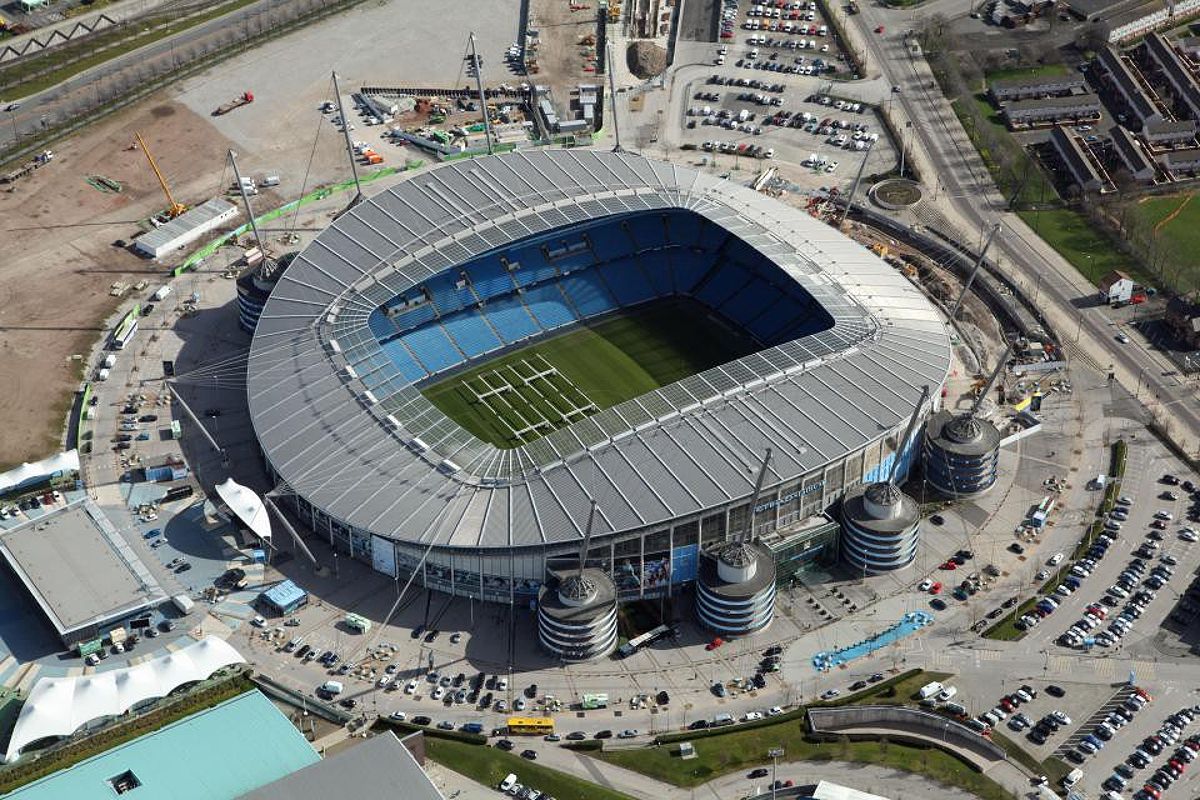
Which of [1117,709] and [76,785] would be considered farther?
[1117,709]

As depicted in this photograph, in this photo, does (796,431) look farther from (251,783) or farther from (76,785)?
(76,785)

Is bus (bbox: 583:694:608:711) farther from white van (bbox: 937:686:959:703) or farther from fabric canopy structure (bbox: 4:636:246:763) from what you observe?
fabric canopy structure (bbox: 4:636:246:763)

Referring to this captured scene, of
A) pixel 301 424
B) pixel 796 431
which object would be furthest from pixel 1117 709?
pixel 301 424

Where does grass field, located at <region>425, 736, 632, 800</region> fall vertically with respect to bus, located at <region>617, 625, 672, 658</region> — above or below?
below

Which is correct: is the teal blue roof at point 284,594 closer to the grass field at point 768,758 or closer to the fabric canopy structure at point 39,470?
the fabric canopy structure at point 39,470

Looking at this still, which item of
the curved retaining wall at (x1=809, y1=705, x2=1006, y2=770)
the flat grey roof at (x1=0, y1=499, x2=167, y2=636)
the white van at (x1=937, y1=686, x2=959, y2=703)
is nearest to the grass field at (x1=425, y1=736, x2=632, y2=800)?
the curved retaining wall at (x1=809, y1=705, x2=1006, y2=770)

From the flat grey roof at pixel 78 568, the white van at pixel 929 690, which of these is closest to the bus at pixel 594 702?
the white van at pixel 929 690
